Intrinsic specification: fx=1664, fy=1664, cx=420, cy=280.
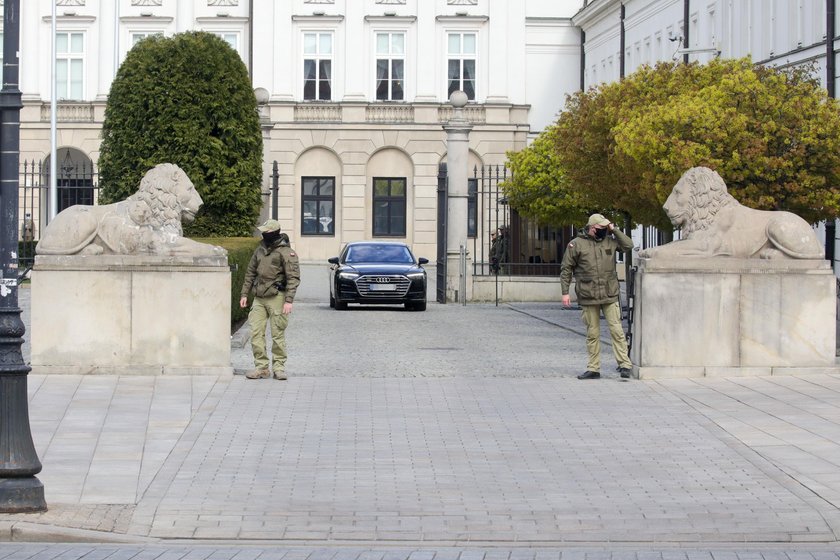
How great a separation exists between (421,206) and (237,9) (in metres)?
11.0

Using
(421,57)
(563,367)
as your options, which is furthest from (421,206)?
(563,367)

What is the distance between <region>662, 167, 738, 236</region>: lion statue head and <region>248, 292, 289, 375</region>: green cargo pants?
4.40 metres

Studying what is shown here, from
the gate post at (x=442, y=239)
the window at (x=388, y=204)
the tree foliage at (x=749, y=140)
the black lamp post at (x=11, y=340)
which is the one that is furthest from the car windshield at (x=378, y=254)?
the window at (x=388, y=204)

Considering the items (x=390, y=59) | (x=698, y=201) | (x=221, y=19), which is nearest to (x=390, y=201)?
(x=390, y=59)

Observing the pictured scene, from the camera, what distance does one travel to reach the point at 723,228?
18406 millimetres

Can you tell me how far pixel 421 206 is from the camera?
65062 millimetres

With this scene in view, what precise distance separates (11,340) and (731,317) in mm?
10021

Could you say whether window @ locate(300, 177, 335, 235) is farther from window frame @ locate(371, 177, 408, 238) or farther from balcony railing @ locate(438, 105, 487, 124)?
balcony railing @ locate(438, 105, 487, 124)

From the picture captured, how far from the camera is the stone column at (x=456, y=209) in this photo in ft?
121

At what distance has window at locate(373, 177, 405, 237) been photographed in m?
65.7

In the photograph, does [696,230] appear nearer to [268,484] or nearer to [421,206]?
[268,484]

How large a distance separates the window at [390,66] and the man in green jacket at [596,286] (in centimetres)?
4846

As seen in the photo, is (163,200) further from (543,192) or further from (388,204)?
(388,204)

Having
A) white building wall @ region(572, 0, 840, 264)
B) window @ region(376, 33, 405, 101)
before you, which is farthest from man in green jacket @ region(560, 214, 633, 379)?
window @ region(376, 33, 405, 101)
